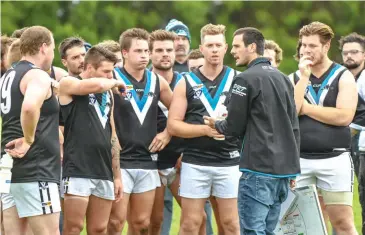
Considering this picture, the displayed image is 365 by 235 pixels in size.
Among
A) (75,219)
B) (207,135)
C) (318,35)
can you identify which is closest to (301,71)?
(318,35)

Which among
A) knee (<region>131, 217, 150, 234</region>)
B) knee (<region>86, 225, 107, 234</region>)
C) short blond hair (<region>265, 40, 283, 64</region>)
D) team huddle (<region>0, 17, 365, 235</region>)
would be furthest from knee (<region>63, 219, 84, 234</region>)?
short blond hair (<region>265, 40, 283, 64</region>)

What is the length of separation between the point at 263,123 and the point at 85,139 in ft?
6.02

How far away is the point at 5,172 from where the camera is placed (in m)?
8.72

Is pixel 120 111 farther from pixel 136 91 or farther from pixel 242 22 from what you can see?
pixel 242 22

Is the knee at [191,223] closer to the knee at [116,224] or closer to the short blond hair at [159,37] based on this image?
the knee at [116,224]

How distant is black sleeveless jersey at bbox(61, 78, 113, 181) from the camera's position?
9.79 metres

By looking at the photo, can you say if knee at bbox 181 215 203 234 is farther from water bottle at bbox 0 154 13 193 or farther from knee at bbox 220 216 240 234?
water bottle at bbox 0 154 13 193

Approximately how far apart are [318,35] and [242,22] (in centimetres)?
3438

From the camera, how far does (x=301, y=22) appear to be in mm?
44375

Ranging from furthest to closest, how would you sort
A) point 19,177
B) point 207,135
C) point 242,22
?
point 242,22 → point 207,135 → point 19,177

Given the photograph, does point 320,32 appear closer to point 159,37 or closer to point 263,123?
point 263,123

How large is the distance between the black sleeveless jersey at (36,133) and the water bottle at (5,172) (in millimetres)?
101

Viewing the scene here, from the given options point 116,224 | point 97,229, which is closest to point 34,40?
point 97,229

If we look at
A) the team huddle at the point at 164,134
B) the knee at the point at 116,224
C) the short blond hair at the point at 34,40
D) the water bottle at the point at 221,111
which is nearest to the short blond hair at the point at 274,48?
the team huddle at the point at 164,134
